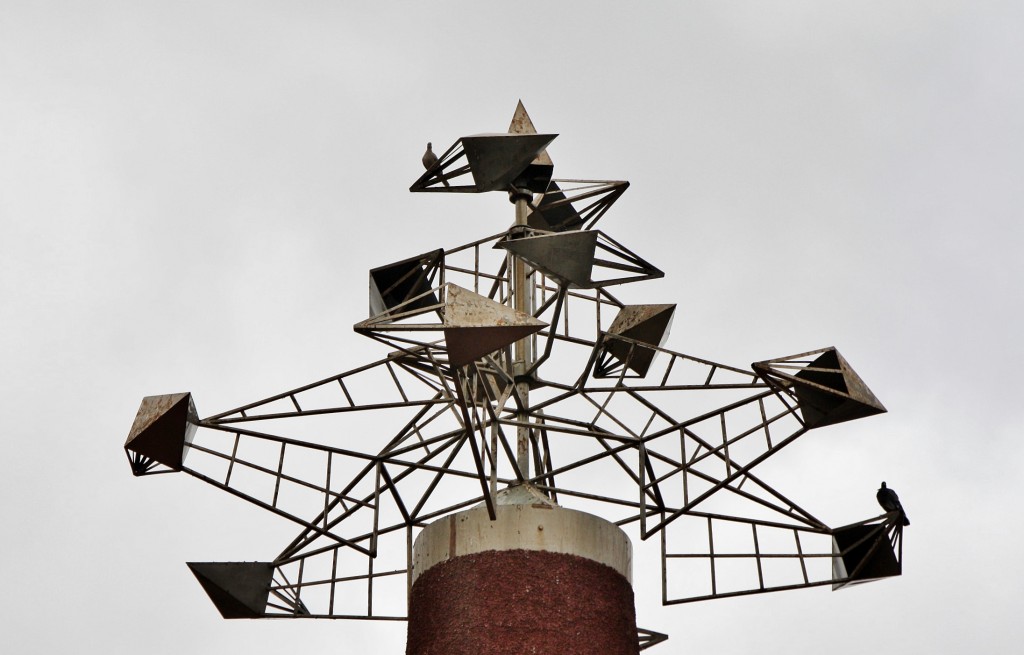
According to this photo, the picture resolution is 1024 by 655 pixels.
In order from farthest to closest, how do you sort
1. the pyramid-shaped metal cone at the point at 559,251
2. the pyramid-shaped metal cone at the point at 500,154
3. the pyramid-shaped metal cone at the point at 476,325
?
the pyramid-shaped metal cone at the point at 500,154
the pyramid-shaped metal cone at the point at 559,251
the pyramid-shaped metal cone at the point at 476,325

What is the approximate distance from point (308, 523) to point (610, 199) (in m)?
9.94

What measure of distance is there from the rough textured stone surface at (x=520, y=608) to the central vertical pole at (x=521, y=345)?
370 cm

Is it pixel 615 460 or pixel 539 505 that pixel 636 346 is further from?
pixel 539 505

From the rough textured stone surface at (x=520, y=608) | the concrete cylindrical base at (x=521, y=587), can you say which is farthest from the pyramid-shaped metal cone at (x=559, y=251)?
the rough textured stone surface at (x=520, y=608)

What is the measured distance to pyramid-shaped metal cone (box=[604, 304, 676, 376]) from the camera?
3806 centimetres

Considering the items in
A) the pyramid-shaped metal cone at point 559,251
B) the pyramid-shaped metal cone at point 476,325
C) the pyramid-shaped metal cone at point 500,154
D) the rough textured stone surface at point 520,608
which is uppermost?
the pyramid-shaped metal cone at point 500,154

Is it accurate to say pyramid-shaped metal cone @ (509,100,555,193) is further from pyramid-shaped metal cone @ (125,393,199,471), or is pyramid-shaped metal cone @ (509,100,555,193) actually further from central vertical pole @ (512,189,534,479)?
pyramid-shaped metal cone @ (125,393,199,471)

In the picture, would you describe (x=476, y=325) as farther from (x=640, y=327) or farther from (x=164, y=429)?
(x=640, y=327)

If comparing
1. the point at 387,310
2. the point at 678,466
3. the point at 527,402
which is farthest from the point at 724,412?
the point at 387,310

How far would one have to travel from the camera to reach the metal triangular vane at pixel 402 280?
35.6 meters

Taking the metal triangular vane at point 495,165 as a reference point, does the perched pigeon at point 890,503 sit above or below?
below

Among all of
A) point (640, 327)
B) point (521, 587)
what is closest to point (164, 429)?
point (521, 587)

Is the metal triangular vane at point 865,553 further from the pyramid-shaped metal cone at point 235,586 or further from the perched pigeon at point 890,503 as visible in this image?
the pyramid-shaped metal cone at point 235,586

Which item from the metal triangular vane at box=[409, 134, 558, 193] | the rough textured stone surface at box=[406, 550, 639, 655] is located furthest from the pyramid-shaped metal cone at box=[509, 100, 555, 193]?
the rough textured stone surface at box=[406, 550, 639, 655]
